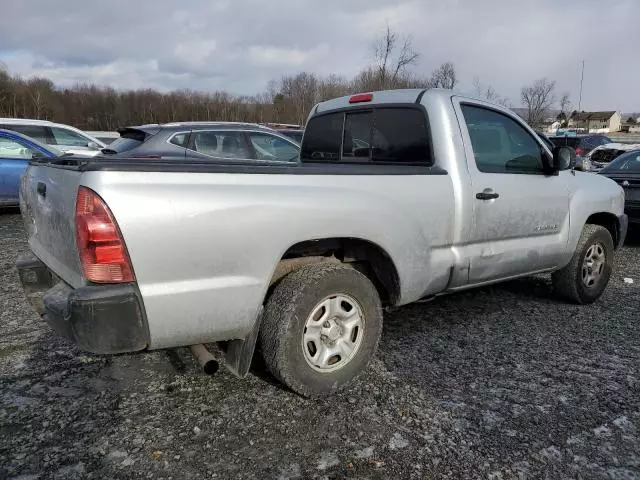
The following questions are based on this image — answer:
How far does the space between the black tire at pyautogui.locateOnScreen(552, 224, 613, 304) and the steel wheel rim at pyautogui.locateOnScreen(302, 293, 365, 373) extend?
2566mm

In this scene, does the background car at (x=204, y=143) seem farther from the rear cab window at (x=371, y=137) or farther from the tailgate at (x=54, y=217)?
the tailgate at (x=54, y=217)

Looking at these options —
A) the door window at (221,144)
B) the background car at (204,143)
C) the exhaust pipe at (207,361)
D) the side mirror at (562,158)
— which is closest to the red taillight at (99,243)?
the exhaust pipe at (207,361)

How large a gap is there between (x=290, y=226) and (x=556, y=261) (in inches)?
112

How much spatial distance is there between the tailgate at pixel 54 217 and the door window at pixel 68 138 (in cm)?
1086

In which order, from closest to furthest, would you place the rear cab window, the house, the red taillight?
the red taillight → the rear cab window → the house

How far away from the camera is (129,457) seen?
258cm

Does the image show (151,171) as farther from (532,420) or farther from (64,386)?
(532,420)

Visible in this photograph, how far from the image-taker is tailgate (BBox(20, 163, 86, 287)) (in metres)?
2.56

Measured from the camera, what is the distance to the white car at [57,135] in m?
12.6

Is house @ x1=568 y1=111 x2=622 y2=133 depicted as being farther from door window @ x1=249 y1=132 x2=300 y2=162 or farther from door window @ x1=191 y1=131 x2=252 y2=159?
door window @ x1=191 y1=131 x2=252 y2=159

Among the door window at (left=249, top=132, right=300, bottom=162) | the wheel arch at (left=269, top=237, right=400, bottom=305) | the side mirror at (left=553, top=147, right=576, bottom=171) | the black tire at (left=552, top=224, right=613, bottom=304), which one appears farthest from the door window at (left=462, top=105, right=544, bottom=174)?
the door window at (left=249, top=132, right=300, bottom=162)

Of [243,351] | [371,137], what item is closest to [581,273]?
[371,137]

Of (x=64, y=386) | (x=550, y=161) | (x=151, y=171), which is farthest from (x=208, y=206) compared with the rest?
(x=550, y=161)

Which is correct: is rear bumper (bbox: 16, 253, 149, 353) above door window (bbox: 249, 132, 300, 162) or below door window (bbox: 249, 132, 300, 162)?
below
